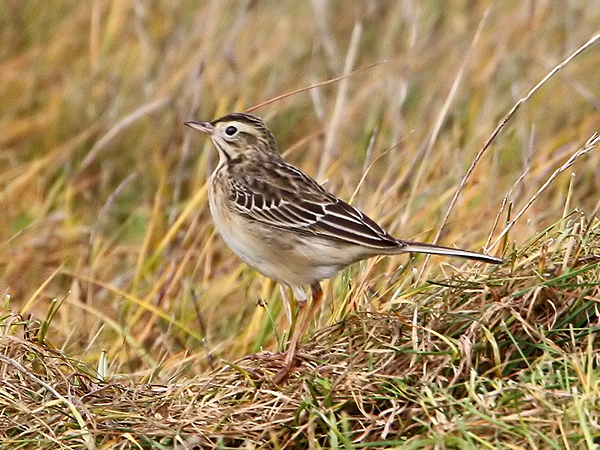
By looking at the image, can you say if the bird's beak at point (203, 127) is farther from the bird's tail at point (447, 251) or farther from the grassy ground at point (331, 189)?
the bird's tail at point (447, 251)

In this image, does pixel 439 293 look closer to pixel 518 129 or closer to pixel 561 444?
pixel 561 444

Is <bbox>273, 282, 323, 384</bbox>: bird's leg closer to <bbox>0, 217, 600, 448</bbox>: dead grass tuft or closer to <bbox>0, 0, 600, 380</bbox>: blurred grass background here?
<bbox>0, 217, 600, 448</bbox>: dead grass tuft

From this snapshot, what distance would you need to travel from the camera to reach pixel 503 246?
5.07 metres

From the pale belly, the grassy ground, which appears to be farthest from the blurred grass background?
the pale belly

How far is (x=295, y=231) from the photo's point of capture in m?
5.25

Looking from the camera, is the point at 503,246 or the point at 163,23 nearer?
the point at 503,246

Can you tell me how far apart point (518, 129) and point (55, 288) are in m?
3.09

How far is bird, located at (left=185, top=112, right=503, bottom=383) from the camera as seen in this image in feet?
16.7

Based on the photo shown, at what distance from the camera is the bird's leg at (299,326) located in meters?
4.66

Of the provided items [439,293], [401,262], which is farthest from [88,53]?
[439,293]

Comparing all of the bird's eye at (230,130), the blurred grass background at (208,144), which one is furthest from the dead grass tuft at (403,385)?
the bird's eye at (230,130)

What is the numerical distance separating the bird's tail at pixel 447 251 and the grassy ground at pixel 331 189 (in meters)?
0.09

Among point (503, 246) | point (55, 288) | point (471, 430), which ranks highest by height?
point (503, 246)

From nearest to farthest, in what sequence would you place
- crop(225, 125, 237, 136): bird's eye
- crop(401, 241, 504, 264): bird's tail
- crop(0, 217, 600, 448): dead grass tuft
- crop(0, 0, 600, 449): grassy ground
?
crop(0, 217, 600, 448): dead grass tuft → crop(0, 0, 600, 449): grassy ground → crop(401, 241, 504, 264): bird's tail → crop(225, 125, 237, 136): bird's eye
